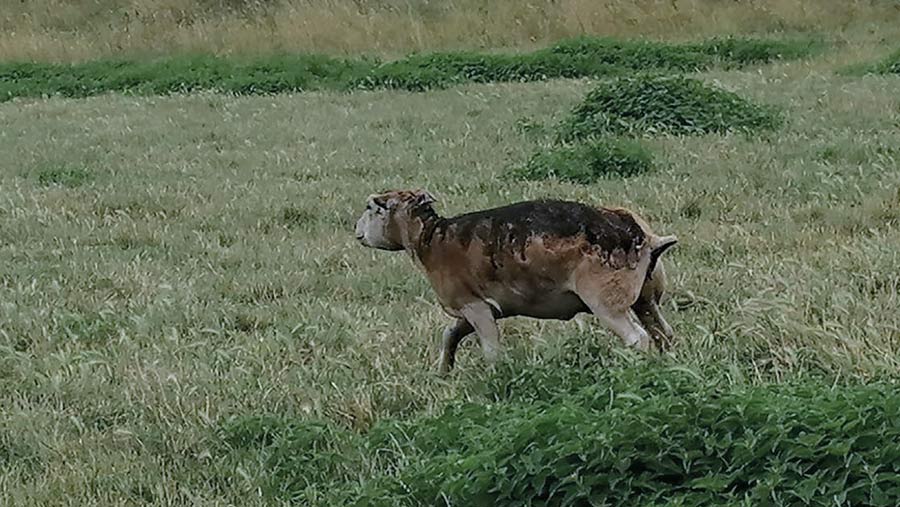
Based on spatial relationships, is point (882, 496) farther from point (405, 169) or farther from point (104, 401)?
point (405, 169)

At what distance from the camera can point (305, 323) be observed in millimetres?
5938

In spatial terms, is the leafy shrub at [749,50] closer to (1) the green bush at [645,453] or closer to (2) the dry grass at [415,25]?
Result: (2) the dry grass at [415,25]

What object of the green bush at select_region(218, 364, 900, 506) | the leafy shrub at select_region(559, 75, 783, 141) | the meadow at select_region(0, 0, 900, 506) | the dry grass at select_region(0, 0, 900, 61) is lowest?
the dry grass at select_region(0, 0, 900, 61)

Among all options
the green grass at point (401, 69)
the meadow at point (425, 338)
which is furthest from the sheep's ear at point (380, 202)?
the green grass at point (401, 69)

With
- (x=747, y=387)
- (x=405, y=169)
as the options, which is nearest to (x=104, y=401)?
(x=747, y=387)

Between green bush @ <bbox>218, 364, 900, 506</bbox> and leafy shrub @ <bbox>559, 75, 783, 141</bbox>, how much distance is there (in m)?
8.27

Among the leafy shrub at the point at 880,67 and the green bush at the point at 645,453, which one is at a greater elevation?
the green bush at the point at 645,453

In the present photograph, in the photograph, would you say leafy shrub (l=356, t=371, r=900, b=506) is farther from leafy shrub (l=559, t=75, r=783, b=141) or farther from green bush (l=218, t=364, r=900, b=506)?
leafy shrub (l=559, t=75, r=783, b=141)

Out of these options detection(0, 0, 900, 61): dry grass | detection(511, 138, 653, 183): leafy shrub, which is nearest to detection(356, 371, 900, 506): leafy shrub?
detection(511, 138, 653, 183): leafy shrub

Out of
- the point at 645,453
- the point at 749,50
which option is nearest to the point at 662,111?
the point at 749,50

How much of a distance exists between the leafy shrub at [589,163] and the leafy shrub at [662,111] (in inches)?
66.7

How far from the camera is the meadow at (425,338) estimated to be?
127 inches

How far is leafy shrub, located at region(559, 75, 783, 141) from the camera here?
1205cm

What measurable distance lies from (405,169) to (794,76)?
8167mm
